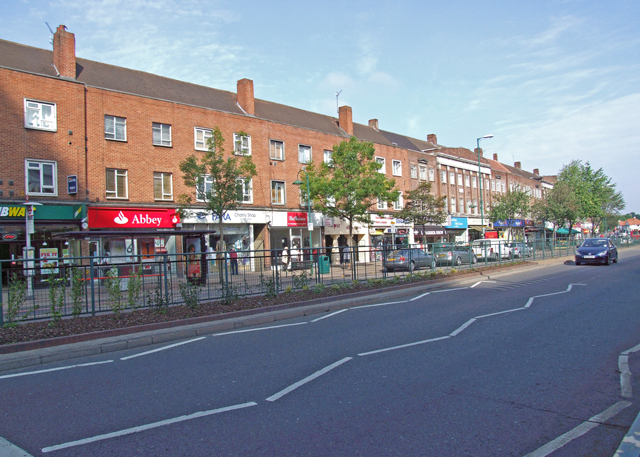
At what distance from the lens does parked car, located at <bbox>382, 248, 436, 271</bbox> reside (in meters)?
17.8

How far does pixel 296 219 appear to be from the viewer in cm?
3238

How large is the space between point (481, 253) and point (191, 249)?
1457 cm

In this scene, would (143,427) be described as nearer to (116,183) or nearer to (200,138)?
(116,183)

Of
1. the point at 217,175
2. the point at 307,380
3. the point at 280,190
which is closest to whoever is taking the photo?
the point at 307,380

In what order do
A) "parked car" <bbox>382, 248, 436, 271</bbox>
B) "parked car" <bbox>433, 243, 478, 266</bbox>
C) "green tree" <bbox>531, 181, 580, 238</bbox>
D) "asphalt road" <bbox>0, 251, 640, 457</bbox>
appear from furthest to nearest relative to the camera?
1. "green tree" <bbox>531, 181, 580, 238</bbox>
2. "parked car" <bbox>433, 243, 478, 266</bbox>
3. "parked car" <bbox>382, 248, 436, 271</bbox>
4. "asphalt road" <bbox>0, 251, 640, 457</bbox>

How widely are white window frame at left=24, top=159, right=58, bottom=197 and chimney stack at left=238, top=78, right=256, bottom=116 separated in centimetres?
1332

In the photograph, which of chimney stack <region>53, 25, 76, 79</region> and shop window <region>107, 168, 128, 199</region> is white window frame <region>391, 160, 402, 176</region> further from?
chimney stack <region>53, 25, 76, 79</region>

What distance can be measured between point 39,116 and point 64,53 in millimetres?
3914

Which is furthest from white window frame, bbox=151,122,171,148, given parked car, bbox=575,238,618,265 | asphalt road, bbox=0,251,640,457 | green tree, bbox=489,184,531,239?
green tree, bbox=489,184,531,239

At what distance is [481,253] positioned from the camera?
76.8 feet

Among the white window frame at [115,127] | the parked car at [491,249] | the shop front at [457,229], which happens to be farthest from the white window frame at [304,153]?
the shop front at [457,229]

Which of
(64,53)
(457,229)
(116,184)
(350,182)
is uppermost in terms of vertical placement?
(64,53)

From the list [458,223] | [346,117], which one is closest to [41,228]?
[346,117]

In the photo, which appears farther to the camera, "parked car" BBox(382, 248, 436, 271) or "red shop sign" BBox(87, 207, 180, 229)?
"red shop sign" BBox(87, 207, 180, 229)
